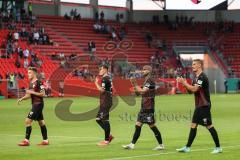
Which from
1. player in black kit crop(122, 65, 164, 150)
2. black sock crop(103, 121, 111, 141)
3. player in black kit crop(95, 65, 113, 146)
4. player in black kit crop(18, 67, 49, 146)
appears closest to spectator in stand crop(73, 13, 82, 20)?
player in black kit crop(95, 65, 113, 146)

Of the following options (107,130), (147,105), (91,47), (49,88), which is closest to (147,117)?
(147,105)

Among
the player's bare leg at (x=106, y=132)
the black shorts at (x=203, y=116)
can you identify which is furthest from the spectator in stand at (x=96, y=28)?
the black shorts at (x=203, y=116)

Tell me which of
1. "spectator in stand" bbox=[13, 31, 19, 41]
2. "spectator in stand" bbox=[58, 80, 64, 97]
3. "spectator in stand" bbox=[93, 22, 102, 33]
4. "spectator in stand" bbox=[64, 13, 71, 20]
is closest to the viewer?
"spectator in stand" bbox=[58, 80, 64, 97]

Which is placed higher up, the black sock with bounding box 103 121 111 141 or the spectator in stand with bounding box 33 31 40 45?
the spectator in stand with bounding box 33 31 40 45

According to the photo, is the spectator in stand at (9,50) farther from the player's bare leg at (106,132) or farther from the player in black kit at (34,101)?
the player's bare leg at (106,132)

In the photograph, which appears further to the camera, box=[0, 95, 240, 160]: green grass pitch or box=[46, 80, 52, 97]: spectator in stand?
box=[46, 80, 52, 97]: spectator in stand

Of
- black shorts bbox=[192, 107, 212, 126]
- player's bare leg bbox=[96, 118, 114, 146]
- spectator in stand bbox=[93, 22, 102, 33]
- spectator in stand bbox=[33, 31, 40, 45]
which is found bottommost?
player's bare leg bbox=[96, 118, 114, 146]

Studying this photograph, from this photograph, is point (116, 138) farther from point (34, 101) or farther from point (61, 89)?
point (61, 89)

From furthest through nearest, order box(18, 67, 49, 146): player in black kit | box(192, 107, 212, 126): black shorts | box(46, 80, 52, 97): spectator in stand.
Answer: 1. box(46, 80, 52, 97): spectator in stand
2. box(18, 67, 49, 146): player in black kit
3. box(192, 107, 212, 126): black shorts

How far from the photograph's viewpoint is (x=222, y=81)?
7200 cm

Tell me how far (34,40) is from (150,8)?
21393 millimetres

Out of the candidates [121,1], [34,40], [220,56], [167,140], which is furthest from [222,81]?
[167,140]

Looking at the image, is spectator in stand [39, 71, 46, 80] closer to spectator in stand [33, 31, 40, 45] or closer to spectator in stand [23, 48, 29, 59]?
spectator in stand [23, 48, 29, 59]

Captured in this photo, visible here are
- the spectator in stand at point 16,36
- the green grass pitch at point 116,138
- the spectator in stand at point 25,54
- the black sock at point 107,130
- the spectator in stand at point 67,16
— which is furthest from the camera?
the spectator in stand at point 67,16
